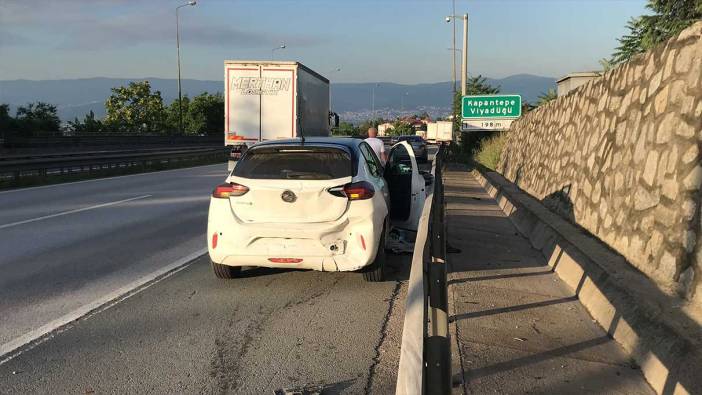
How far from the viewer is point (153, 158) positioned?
29203mm

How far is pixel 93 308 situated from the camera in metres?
5.68

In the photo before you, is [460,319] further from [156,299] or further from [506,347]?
[156,299]

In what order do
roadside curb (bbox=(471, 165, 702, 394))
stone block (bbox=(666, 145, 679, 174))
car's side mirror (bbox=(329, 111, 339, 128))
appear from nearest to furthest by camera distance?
roadside curb (bbox=(471, 165, 702, 394)), stone block (bbox=(666, 145, 679, 174)), car's side mirror (bbox=(329, 111, 339, 128))

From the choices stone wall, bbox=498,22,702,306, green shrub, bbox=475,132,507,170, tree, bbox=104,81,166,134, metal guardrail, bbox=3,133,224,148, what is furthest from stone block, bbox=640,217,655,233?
tree, bbox=104,81,166,134

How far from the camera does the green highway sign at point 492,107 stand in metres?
29.0

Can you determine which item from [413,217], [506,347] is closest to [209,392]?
[506,347]

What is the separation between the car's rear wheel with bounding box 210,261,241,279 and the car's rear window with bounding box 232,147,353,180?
100cm

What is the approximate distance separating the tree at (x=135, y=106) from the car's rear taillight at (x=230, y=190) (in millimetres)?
58831

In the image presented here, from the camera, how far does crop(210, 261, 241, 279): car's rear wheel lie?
6633 mm

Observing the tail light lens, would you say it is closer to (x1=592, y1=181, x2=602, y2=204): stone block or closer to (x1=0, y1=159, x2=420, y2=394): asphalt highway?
(x1=0, y1=159, x2=420, y2=394): asphalt highway

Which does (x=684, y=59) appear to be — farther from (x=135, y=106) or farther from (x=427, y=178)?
(x=135, y=106)

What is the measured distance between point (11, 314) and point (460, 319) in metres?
3.98

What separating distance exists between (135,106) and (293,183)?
61015 millimetres

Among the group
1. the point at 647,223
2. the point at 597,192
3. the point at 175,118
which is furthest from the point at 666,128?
the point at 175,118
